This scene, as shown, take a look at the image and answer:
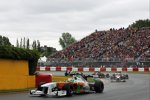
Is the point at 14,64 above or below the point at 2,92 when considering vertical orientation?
above

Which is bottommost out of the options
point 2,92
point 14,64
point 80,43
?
point 2,92

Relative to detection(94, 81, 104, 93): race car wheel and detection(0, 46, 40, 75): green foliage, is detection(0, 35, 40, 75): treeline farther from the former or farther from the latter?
detection(94, 81, 104, 93): race car wheel

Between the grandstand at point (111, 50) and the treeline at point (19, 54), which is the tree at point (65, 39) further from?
the treeline at point (19, 54)

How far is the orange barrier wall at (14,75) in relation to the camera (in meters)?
19.7

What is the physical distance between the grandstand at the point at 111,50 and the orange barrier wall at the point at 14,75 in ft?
81.4

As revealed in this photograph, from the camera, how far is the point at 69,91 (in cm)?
1634

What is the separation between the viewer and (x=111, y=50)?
5384 cm

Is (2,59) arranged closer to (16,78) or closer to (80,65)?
(16,78)

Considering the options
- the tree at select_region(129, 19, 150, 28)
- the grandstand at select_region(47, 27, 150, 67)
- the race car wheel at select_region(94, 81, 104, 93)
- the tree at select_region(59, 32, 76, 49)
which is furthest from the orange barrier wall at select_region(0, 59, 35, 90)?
A: the tree at select_region(59, 32, 76, 49)

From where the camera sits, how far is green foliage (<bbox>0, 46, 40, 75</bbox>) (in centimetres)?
2022

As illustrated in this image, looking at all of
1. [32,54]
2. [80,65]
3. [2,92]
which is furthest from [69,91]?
[80,65]

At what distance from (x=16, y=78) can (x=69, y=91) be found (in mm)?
5010

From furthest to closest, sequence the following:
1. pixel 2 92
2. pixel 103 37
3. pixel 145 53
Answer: pixel 103 37, pixel 145 53, pixel 2 92

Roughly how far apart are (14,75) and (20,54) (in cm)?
158
